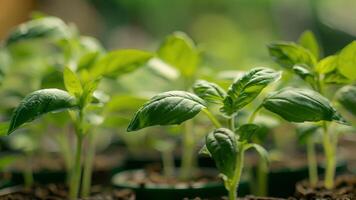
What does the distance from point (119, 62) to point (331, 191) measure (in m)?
0.48

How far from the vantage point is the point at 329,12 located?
3566 millimetres

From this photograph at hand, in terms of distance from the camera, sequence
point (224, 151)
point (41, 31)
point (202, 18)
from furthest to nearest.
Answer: point (202, 18)
point (41, 31)
point (224, 151)

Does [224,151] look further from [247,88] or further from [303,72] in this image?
[303,72]

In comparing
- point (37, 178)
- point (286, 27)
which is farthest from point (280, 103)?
point (286, 27)

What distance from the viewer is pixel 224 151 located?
0.69 meters

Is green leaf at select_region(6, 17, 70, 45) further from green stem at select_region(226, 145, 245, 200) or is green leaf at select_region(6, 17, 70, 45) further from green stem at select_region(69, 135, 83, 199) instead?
green stem at select_region(226, 145, 245, 200)

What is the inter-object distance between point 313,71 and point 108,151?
47.9 inches

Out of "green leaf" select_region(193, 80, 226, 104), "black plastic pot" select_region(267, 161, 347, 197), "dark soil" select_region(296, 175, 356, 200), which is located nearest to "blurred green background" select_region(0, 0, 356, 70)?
"black plastic pot" select_region(267, 161, 347, 197)

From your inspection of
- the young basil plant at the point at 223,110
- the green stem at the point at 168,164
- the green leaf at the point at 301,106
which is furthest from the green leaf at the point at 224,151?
the green stem at the point at 168,164

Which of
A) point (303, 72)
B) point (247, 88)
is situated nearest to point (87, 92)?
point (247, 88)

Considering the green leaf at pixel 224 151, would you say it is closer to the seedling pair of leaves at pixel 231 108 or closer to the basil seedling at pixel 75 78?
the seedling pair of leaves at pixel 231 108

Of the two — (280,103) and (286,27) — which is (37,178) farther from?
(286,27)

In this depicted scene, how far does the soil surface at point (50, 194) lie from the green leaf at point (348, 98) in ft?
1.41

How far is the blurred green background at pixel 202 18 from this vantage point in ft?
10.7
